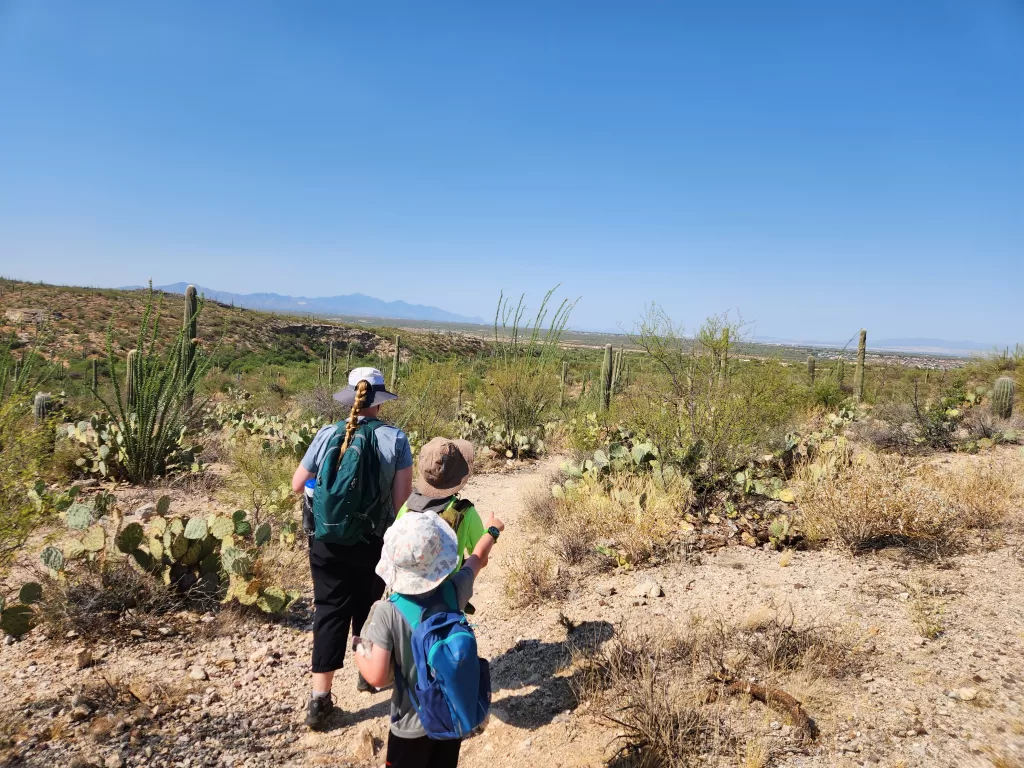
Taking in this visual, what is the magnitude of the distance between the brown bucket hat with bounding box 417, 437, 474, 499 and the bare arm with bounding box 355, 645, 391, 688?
673mm

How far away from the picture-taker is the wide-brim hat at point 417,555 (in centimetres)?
192

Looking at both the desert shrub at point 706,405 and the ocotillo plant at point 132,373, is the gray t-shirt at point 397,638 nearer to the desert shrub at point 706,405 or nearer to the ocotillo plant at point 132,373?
the desert shrub at point 706,405

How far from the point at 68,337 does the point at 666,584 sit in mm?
30848

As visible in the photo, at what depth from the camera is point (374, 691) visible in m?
3.45

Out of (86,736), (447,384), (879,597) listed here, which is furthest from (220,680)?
(447,384)

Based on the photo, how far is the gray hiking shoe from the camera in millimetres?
3031

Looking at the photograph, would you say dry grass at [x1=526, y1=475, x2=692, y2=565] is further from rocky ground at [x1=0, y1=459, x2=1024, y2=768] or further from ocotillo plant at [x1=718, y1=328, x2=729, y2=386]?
ocotillo plant at [x1=718, y1=328, x2=729, y2=386]

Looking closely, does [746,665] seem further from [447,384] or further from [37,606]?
[447,384]

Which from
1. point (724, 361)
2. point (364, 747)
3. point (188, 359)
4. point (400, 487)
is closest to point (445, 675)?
point (400, 487)

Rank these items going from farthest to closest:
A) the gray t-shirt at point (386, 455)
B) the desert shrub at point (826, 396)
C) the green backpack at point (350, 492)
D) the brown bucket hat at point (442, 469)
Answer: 1. the desert shrub at point (826, 396)
2. the gray t-shirt at point (386, 455)
3. the green backpack at point (350, 492)
4. the brown bucket hat at point (442, 469)

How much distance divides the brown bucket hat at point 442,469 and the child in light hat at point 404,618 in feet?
1.30

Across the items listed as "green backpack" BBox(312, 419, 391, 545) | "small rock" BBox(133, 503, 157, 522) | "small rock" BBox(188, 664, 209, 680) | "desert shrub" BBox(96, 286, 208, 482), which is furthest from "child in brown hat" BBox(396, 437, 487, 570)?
"desert shrub" BBox(96, 286, 208, 482)

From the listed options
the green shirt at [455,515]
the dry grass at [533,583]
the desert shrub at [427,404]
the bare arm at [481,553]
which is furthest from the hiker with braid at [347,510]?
the desert shrub at [427,404]

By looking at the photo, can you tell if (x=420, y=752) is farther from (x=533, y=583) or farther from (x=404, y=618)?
(x=533, y=583)
